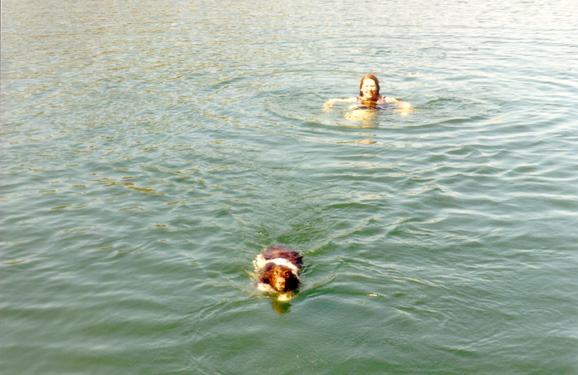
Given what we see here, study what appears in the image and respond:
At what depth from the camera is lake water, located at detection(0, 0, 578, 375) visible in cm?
604

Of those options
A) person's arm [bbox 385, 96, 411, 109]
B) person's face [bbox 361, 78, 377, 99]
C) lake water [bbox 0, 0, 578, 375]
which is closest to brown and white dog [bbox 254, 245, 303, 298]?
lake water [bbox 0, 0, 578, 375]

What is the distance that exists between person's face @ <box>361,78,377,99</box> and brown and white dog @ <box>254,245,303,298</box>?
662cm

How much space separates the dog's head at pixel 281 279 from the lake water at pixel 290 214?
0.61ft

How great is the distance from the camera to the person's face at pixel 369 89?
13227 millimetres

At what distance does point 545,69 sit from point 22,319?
1510cm

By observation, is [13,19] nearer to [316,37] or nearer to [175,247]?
[316,37]

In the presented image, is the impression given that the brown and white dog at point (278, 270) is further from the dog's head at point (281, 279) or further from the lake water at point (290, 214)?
the lake water at point (290, 214)

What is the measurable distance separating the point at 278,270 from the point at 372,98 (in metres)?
7.63

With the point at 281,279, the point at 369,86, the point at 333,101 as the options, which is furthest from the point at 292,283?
the point at 333,101

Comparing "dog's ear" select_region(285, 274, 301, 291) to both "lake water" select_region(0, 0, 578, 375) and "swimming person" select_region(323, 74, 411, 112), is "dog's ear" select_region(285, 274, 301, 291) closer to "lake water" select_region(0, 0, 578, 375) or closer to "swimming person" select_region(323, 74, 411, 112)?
"lake water" select_region(0, 0, 578, 375)

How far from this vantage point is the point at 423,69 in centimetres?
1703

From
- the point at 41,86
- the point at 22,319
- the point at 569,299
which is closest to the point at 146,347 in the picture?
the point at 22,319

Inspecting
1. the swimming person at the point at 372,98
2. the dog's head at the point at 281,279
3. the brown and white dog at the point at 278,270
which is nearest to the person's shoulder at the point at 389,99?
the swimming person at the point at 372,98

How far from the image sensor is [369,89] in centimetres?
1326
